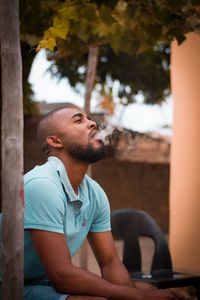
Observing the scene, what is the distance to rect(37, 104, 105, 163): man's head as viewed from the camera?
11.0 feet

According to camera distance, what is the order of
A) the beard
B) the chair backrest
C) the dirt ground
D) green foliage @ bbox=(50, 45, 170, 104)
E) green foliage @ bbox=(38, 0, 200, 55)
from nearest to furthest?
the beard, the dirt ground, green foliage @ bbox=(38, 0, 200, 55), the chair backrest, green foliage @ bbox=(50, 45, 170, 104)

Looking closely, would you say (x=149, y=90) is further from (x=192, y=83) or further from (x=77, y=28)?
(x=77, y=28)

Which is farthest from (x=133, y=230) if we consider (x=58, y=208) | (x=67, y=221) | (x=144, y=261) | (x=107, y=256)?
(x=144, y=261)

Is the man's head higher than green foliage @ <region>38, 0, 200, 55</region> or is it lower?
lower

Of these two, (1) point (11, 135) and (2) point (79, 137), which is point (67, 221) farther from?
(1) point (11, 135)

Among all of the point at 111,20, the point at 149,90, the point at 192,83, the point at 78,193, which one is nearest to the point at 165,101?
the point at 149,90

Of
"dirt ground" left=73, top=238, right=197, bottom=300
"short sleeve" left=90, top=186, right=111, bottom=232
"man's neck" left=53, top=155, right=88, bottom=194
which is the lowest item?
"dirt ground" left=73, top=238, right=197, bottom=300

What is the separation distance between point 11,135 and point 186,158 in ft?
13.2

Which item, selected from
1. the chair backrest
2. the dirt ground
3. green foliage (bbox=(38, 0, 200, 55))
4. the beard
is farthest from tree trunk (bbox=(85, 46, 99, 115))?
the beard

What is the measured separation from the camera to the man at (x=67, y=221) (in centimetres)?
303

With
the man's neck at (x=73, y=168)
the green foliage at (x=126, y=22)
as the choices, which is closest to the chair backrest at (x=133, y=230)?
the green foliage at (x=126, y=22)

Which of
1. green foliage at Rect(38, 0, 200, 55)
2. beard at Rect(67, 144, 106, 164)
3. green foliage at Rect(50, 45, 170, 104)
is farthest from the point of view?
green foliage at Rect(50, 45, 170, 104)

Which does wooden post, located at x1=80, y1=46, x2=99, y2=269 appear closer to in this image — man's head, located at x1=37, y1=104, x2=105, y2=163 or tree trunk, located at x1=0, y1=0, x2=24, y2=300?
man's head, located at x1=37, y1=104, x2=105, y2=163

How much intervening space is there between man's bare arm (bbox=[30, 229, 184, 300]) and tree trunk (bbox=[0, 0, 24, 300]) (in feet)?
1.45
